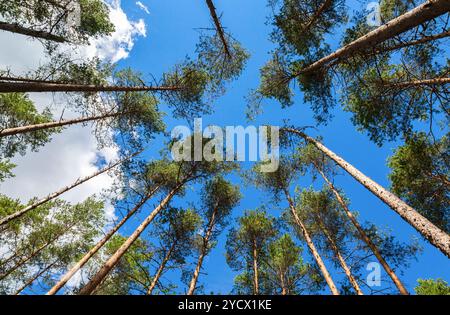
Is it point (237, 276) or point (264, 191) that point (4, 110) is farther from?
point (237, 276)

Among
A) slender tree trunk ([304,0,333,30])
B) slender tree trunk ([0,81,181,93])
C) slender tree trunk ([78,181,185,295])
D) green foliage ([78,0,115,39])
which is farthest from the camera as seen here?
green foliage ([78,0,115,39])

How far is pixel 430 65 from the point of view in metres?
7.97

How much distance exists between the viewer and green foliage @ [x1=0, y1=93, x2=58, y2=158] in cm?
1118

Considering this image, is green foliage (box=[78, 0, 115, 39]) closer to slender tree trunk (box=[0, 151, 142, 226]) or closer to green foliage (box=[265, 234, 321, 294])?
slender tree trunk (box=[0, 151, 142, 226])

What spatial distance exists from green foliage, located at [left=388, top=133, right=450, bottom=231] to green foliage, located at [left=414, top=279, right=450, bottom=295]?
8.85 ft

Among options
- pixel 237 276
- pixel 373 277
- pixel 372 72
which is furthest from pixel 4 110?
pixel 373 277

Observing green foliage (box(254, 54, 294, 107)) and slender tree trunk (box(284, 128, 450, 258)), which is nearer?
slender tree trunk (box(284, 128, 450, 258))

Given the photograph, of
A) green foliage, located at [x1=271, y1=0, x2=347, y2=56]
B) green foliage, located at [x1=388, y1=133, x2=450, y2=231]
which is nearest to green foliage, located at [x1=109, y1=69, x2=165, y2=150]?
green foliage, located at [x1=271, y1=0, x2=347, y2=56]

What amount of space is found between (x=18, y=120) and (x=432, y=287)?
59.9 feet

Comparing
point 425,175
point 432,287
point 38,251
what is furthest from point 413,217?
point 38,251

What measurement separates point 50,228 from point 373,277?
1382cm

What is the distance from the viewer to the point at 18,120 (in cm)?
1152

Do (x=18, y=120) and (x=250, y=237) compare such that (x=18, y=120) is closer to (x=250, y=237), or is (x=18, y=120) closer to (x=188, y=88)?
(x=188, y=88)
